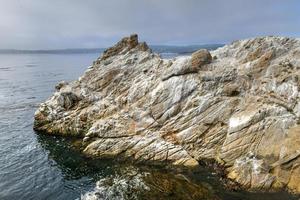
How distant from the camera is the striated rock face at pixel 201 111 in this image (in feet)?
109

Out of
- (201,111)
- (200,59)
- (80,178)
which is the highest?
(200,59)

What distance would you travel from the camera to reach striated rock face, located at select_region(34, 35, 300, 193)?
109ft

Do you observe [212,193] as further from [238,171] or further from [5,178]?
[5,178]

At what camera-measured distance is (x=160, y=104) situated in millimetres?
41312

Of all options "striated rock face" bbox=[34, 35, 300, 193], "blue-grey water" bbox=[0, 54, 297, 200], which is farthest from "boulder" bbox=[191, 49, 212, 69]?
"blue-grey water" bbox=[0, 54, 297, 200]

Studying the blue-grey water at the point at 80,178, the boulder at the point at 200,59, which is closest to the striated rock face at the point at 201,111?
the boulder at the point at 200,59

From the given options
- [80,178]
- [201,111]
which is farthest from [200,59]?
[80,178]

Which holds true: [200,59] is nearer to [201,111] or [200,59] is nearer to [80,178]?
[201,111]

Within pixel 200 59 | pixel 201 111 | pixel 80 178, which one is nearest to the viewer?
pixel 80 178

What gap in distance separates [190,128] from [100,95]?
1616cm

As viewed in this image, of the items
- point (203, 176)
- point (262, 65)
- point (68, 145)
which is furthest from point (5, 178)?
point (262, 65)

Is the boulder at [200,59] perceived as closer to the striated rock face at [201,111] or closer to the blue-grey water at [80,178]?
the striated rock face at [201,111]

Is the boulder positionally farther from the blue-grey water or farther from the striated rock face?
the blue-grey water

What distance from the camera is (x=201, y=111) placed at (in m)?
38.8
